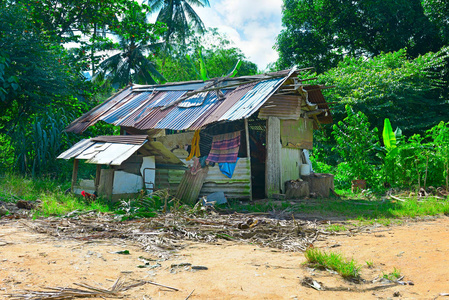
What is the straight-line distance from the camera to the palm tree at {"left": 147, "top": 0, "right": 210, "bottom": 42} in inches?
975

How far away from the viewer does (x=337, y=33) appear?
2295cm

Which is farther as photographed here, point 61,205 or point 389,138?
point 389,138

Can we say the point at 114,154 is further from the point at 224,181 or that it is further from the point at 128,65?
the point at 128,65

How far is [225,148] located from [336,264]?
6.12 metres

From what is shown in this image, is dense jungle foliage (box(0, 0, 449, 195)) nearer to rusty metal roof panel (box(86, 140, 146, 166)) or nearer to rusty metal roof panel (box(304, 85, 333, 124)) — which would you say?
rusty metal roof panel (box(304, 85, 333, 124))

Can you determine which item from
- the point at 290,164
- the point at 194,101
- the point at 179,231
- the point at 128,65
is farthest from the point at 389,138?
the point at 128,65

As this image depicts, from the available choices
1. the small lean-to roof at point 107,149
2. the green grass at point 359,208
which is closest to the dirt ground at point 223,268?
the green grass at point 359,208

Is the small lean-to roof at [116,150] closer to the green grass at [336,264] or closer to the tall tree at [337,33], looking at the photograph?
the green grass at [336,264]

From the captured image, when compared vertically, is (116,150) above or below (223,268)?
above

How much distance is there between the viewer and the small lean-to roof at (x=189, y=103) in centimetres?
928

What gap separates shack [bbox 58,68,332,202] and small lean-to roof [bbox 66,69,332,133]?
0.03 meters

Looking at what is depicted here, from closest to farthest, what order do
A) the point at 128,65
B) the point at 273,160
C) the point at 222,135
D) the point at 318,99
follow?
1. the point at 273,160
2. the point at 222,135
3. the point at 318,99
4. the point at 128,65

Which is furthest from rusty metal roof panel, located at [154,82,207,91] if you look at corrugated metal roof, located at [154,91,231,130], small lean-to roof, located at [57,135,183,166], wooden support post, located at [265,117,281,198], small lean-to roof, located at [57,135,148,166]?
small lean-to roof, located at [57,135,148,166]

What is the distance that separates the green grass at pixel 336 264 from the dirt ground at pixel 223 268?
0.09 metres
